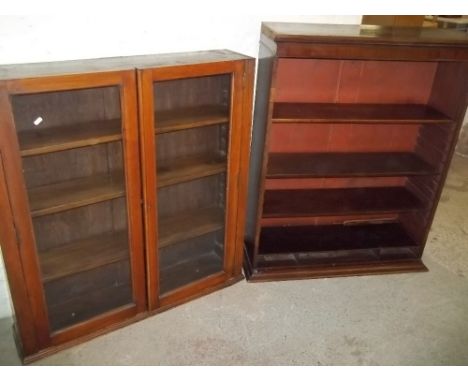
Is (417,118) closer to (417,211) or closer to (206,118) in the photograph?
(417,211)

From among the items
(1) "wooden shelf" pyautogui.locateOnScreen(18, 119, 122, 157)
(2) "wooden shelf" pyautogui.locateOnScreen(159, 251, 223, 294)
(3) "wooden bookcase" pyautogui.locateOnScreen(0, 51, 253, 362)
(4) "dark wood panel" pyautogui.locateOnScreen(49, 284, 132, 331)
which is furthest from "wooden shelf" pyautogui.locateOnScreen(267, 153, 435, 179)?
(4) "dark wood panel" pyautogui.locateOnScreen(49, 284, 132, 331)

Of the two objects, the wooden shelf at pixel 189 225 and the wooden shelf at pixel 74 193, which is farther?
the wooden shelf at pixel 189 225

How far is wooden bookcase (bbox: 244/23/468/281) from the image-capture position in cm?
189

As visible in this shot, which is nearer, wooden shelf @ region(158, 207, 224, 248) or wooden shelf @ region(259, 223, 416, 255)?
wooden shelf @ region(158, 207, 224, 248)

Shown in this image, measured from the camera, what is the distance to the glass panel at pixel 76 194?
60.1 inches

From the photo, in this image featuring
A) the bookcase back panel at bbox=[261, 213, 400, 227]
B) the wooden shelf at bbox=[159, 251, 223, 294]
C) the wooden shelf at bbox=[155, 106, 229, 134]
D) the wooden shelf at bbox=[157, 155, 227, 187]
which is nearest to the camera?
the wooden shelf at bbox=[155, 106, 229, 134]

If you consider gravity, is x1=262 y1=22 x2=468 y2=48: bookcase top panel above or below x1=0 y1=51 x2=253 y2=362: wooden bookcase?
above

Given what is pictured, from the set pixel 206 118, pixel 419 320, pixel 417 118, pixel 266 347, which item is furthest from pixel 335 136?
pixel 266 347

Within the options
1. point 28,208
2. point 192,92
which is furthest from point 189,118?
point 28,208

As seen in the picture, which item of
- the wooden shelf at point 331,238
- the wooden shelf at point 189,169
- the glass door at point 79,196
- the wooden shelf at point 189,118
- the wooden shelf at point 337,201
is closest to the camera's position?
the glass door at point 79,196

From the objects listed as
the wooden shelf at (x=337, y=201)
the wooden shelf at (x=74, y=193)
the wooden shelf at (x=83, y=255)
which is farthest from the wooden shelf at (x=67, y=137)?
the wooden shelf at (x=337, y=201)

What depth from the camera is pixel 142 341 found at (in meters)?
1.82

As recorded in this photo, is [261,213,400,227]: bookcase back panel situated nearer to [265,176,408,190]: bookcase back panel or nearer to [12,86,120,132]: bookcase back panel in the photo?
[265,176,408,190]: bookcase back panel

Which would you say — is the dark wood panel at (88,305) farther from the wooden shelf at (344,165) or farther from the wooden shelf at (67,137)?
the wooden shelf at (344,165)
